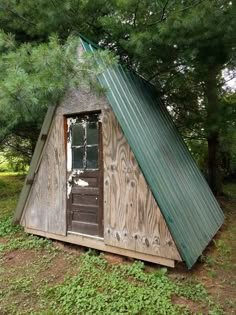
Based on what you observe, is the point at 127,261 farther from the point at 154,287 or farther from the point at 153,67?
the point at 153,67

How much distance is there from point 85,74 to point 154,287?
260 centimetres

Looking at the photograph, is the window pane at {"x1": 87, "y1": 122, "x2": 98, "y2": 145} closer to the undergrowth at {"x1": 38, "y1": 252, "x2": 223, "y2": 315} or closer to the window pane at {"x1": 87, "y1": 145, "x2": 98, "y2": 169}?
the window pane at {"x1": 87, "y1": 145, "x2": 98, "y2": 169}

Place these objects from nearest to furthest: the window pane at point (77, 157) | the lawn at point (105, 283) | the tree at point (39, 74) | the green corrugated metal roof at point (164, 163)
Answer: the tree at point (39, 74)
the lawn at point (105, 283)
the green corrugated metal roof at point (164, 163)
the window pane at point (77, 157)

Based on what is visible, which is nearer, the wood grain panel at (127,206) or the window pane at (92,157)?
the wood grain panel at (127,206)

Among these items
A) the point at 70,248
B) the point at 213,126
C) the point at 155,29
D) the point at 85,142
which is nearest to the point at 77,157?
the point at 85,142

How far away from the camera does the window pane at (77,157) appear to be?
4.09 meters

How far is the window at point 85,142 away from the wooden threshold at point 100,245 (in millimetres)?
1096

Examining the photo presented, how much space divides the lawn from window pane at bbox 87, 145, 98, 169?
4.29ft

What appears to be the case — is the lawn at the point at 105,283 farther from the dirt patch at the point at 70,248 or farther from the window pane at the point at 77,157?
the window pane at the point at 77,157

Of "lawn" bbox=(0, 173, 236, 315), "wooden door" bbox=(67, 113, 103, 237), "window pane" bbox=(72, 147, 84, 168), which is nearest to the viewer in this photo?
"lawn" bbox=(0, 173, 236, 315)

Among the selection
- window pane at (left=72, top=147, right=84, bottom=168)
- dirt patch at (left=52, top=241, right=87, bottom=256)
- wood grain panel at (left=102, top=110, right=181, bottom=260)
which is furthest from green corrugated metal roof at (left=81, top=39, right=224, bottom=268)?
dirt patch at (left=52, top=241, right=87, bottom=256)

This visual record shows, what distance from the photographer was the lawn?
2744mm

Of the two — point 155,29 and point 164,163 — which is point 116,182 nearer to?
point 164,163

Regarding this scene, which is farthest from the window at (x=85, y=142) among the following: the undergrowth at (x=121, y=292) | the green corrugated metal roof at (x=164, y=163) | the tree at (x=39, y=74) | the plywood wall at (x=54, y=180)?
the undergrowth at (x=121, y=292)
